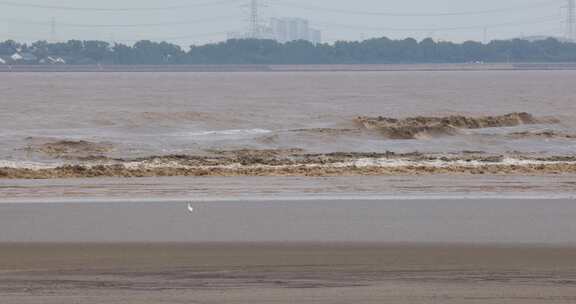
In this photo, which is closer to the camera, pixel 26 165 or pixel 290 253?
pixel 290 253

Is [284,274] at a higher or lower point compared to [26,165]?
higher

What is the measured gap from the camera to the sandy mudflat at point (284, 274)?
877 cm

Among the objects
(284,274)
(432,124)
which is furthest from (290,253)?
(432,124)

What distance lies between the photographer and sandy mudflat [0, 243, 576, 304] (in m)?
8.77

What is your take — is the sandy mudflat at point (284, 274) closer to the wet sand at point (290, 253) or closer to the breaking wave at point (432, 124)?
the wet sand at point (290, 253)

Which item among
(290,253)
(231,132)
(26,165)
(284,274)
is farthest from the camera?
(231,132)

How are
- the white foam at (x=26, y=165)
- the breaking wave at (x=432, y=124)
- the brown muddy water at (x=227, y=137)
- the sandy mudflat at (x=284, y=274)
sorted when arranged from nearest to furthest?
1. the sandy mudflat at (x=284, y=274)
2. the white foam at (x=26, y=165)
3. the brown muddy water at (x=227, y=137)
4. the breaking wave at (x=432, y=124)

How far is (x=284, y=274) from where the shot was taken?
31.4ft

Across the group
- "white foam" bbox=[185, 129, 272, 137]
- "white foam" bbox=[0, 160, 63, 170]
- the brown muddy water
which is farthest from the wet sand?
"white foam" bbox=[185, 129, 272, 137]

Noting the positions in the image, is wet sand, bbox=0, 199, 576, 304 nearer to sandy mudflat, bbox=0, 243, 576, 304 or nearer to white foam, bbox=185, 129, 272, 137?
sandy mudflat, bbox=0, 243, 576, 304

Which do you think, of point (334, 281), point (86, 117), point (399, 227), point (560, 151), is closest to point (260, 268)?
point (334, 281)

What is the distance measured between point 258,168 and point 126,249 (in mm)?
10587

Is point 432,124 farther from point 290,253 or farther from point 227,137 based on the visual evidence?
point 290,253

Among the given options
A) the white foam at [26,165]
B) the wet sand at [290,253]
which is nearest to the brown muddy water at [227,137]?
the white foam at [26,165]
